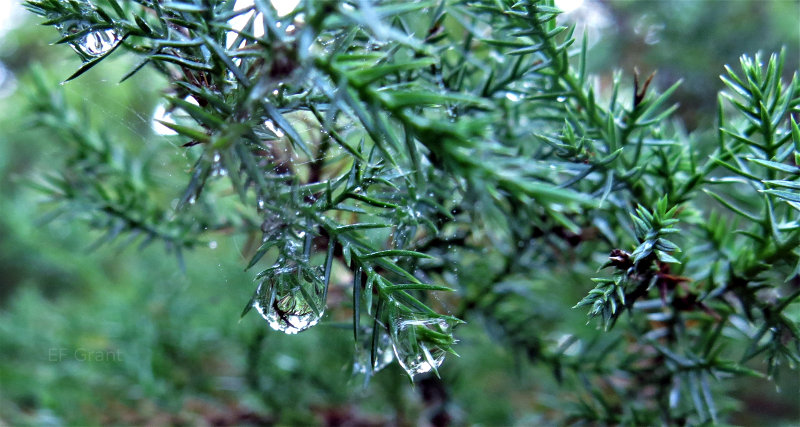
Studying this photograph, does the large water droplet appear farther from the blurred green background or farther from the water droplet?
the blurred green background

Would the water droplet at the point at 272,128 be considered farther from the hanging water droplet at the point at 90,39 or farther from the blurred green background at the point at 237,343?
the blurred green background at the point at 237,343

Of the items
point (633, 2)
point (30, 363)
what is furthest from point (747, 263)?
point (30, 363)

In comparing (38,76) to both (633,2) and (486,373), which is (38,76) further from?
(633,2)

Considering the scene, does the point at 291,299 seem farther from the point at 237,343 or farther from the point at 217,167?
the point at 237,343

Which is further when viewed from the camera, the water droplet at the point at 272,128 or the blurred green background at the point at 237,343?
the blurred green background at the point at 237,343

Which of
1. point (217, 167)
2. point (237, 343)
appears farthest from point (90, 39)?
point (237, 343)

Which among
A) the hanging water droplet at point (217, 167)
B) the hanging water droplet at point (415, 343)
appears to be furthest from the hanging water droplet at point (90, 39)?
the hanging water droplet at point (415, 343)
